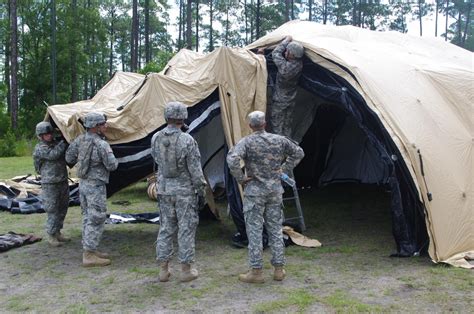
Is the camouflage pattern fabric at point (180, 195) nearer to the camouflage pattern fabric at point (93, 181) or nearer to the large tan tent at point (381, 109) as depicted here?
the camouflage pattern fabric at point (93, 181)

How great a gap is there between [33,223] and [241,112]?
4.02m

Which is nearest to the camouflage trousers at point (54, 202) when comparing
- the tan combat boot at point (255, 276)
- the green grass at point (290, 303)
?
the tan combat boot at point (255, 276)

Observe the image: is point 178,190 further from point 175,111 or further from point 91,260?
point 91,260

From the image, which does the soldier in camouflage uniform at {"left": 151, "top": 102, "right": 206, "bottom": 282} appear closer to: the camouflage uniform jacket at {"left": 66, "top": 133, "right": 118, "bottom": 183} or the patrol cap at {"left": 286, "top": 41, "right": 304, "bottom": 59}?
the camouflage uniform jacket at {"left": 66, "top": 133, "right": 118, "bottom": 183}

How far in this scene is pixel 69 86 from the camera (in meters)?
31.7

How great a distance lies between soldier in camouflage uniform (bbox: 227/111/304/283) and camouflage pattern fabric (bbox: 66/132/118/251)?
1598mm

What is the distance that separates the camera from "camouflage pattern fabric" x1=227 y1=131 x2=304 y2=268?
5078 mm

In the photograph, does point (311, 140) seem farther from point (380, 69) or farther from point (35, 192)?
point (35, 192)

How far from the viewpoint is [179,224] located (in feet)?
16.9

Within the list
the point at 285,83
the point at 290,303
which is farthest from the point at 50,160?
the point at 290,303

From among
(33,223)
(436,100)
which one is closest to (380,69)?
(436,100)

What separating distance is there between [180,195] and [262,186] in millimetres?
838

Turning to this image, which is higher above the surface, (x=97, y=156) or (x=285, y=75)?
(x=285, y=75)

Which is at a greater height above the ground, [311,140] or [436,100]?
[436,100]
